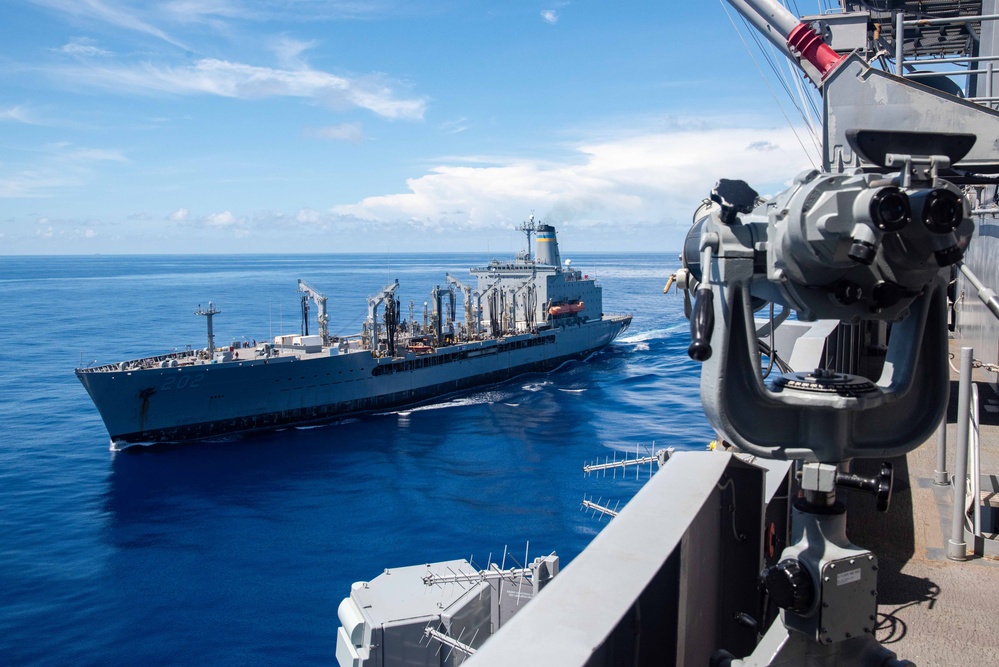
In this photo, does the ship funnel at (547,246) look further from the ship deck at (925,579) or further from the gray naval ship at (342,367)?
the ship deck at (925,579)

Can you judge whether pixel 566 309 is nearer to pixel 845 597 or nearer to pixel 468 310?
pixel 468 310

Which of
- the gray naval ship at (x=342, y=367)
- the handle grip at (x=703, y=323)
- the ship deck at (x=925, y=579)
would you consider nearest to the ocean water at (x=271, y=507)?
the gray naval ship at (x=342, y=367)

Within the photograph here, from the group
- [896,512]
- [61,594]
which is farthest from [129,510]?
[896,512]

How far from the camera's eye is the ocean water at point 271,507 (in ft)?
52.0

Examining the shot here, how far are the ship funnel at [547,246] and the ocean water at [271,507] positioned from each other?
16.4 metres

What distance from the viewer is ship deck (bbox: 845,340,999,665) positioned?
4.53m

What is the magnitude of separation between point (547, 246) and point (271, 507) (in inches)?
1562

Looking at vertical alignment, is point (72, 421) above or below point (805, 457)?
below

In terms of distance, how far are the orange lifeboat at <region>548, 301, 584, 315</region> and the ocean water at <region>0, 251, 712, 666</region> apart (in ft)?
26.9

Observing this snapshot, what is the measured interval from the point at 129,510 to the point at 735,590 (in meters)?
23.2

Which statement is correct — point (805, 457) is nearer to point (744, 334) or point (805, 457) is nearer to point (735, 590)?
point (744, 334)

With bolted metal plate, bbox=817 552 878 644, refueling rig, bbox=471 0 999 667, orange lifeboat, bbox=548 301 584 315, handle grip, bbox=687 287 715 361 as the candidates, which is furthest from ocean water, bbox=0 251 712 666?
handle grip, bbox=687 287 715 361

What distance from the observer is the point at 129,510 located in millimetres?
23062

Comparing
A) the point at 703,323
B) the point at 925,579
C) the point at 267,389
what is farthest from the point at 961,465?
the point at 267,389
